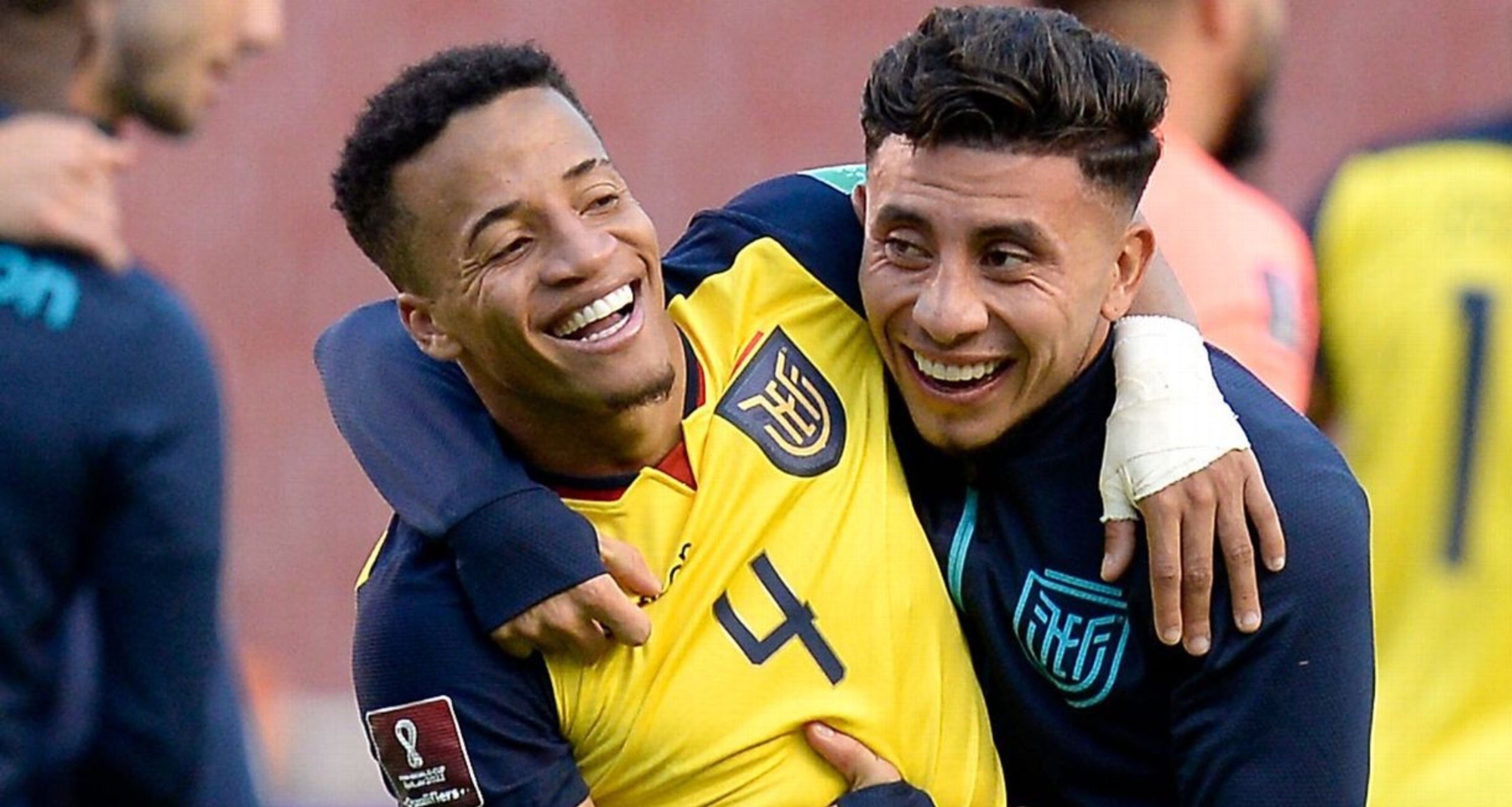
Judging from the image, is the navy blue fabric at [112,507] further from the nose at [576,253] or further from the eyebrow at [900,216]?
the eyebrow at [900,216]

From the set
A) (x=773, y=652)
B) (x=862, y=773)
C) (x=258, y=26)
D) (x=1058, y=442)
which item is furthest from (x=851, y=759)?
(x=258, y=26)

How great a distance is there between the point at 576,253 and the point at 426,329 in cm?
26

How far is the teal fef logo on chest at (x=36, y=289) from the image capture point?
3.44 meters

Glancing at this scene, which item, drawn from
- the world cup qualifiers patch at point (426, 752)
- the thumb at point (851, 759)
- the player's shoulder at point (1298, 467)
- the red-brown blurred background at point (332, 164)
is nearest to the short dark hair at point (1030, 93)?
the player's shoulder at point (1298, 467)

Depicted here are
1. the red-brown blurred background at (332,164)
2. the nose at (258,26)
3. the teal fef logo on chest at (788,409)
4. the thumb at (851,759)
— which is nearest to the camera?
the thumb at (851,759)

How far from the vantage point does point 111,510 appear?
11.6 feet

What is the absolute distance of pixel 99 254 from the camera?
11.5ft

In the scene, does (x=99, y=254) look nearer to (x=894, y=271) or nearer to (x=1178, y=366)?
(x=894, y=271)

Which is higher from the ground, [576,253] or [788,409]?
[576,253]

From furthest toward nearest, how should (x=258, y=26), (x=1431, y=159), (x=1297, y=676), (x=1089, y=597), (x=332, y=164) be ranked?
1. (x=332, y=164)
2. (x=1431, y=159)
3. (x=258, y=26)
4. (x=1089, y=597)
5. (x=1297, y=676)

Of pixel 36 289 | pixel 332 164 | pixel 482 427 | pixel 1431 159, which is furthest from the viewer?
pixel 332 164

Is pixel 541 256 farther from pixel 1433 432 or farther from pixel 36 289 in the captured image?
pixel 1433 432

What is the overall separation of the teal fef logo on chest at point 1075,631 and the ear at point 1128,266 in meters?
0.30

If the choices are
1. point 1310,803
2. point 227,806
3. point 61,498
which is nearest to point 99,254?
point 61,498
